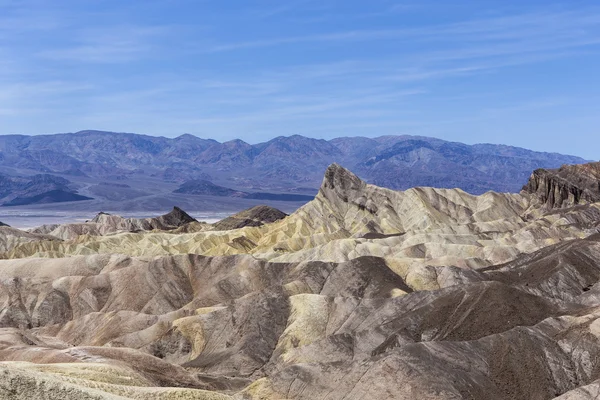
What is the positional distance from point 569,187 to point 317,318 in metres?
118

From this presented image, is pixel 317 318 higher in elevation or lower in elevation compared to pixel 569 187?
lower

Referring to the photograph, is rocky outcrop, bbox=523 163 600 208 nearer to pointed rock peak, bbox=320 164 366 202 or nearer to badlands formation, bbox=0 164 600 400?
badlands formation, bbox=0 164 600 400

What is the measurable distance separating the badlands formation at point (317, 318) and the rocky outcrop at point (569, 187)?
2526 cm

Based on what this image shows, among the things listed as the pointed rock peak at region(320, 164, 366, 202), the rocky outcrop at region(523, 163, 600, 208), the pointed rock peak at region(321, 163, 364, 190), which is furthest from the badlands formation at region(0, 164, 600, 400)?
the pointed rock peak at region(321, 163, 364, 190)

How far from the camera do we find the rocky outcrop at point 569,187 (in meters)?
189

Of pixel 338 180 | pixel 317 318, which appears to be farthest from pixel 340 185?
pixel 317 318

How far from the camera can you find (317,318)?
90188mm

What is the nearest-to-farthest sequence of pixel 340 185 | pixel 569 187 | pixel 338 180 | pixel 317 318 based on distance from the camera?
pixel 317 318 < pixel 340 185 < pixel 338 180 < pixel 569 187

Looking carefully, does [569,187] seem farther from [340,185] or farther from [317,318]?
[317,318]

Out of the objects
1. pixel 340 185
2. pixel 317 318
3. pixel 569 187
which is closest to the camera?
pixel 317 318

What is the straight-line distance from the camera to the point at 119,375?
6206 cm

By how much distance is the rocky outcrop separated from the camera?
188875mm

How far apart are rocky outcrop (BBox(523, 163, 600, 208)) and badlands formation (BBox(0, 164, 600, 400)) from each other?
82.9 ft

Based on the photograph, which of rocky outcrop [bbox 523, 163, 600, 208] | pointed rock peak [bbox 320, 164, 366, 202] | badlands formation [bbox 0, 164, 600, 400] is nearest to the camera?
Answer: badlands formation [bbox 0, 164, 600, 400]
